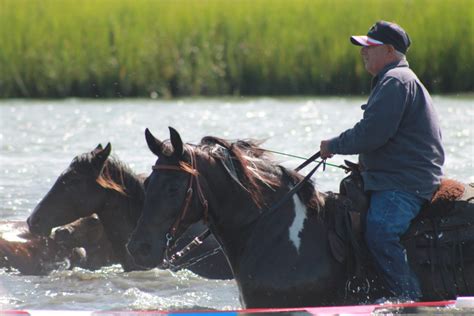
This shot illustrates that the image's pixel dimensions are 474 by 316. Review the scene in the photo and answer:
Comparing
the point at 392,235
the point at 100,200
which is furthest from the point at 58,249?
the point at 392,235

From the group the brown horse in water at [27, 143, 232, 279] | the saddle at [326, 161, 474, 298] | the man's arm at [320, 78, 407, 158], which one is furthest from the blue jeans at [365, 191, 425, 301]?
the brown horse in water at [27, 143, 232, 279]

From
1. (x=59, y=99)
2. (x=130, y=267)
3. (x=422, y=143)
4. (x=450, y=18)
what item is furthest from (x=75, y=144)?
(x=422, y=143)

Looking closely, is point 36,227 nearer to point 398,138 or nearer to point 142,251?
point 142,251

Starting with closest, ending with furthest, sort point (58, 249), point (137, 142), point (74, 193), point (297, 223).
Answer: point (297, 223), point (74, 193), point (58, 249), point (137, 142)

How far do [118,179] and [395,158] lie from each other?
3241mm

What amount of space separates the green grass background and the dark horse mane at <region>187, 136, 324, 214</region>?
13.4m

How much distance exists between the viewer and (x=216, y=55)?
2138 cm

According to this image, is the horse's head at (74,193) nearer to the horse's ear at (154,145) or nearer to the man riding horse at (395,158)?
the horse's ear at (154,145)

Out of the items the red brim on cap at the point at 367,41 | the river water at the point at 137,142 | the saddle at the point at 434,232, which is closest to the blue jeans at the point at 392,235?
the saddle at the point at 434,232

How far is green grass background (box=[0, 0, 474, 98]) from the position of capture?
2055 centimetres

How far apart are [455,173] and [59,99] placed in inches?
380

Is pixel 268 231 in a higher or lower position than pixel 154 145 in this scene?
lower

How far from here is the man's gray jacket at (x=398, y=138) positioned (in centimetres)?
667

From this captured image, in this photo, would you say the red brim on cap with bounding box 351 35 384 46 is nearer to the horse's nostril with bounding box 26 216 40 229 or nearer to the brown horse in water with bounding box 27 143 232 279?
the brown horse in water with bounding box 27 143 232 279
